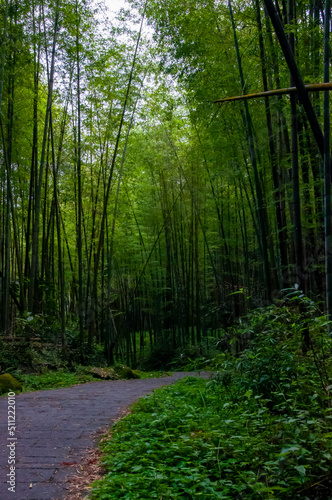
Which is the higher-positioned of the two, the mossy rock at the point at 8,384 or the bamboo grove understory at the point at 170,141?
the bamboo grove understory at the point at 170,141

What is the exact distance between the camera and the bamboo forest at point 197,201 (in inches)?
66.4

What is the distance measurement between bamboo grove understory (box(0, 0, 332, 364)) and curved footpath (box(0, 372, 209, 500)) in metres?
1.46

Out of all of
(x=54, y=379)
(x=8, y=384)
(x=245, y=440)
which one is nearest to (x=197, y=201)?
(x=54, y=379)

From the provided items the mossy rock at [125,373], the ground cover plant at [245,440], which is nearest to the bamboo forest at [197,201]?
the ground cover plant at [245,440]

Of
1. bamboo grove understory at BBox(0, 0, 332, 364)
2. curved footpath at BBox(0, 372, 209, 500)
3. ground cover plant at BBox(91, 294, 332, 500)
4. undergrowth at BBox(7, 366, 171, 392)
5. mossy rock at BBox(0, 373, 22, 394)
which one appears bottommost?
undergrowth at BBox(7, 366, 171, 392)

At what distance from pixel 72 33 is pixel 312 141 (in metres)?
4.45

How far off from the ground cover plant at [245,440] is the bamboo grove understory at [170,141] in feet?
1.62

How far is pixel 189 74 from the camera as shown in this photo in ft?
17.9

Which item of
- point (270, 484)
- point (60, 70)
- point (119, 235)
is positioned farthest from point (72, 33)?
point (270, 484)

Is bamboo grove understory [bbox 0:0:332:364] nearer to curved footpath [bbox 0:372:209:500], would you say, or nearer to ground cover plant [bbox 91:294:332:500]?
ground cover plant [bbox 91:294:332:500]

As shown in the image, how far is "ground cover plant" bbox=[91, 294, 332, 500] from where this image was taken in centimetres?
140

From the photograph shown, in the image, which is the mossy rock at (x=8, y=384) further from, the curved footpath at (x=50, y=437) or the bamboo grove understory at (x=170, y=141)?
the bamboo grove understory at (x=170, y=141)

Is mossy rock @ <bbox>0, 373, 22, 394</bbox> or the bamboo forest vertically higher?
the bamboo forest

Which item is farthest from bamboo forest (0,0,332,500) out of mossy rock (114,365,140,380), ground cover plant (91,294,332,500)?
mossy rock (114,365,140,380)
